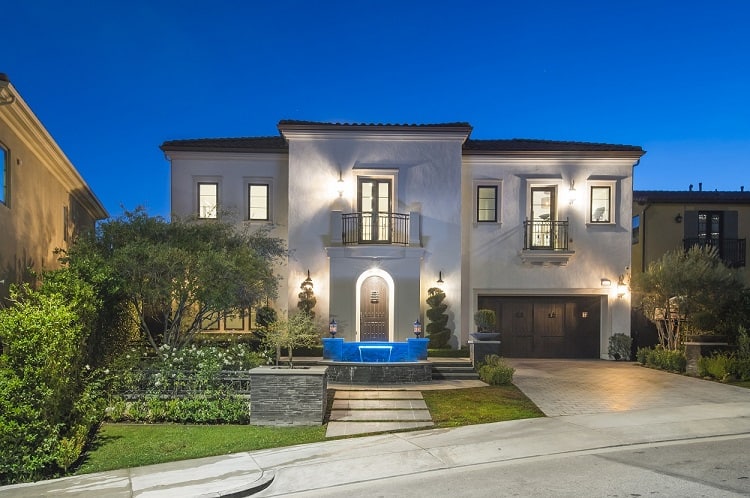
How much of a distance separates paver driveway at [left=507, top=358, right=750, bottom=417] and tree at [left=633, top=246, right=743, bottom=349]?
6.01ft

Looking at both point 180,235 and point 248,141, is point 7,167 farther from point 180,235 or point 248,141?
point 248,141

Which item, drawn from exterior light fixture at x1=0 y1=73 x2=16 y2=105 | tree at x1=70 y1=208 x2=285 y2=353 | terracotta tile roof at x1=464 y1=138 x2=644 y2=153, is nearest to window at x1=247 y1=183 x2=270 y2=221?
tree at x1=70 y1=208 x2=285 y2=353

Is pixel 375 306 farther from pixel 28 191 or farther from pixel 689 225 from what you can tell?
pixel 689 225

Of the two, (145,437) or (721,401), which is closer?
(145,437)

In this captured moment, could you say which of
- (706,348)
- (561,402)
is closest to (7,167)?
(561,402)

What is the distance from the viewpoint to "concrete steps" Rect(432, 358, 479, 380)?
1448 centimetres

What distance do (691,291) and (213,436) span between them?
544 inches

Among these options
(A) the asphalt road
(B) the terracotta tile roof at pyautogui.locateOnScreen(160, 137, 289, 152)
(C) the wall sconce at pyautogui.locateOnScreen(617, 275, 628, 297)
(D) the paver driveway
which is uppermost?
(B) the terracotta tile roof at pyautogui.locateOnScreen(160, 137, 289, 152)

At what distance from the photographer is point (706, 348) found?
14914mm

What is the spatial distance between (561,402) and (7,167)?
12335 mm

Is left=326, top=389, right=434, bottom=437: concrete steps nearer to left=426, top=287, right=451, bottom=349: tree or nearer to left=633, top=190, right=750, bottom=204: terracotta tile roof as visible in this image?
left=426, top=287, right=451, bottom=349: tree

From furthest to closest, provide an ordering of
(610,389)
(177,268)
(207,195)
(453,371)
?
(207,195) → (453,371) → (610,389) → (177,268)

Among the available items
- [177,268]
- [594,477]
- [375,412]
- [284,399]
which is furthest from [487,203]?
[594,477]

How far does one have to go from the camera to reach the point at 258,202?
18891 millimetres
